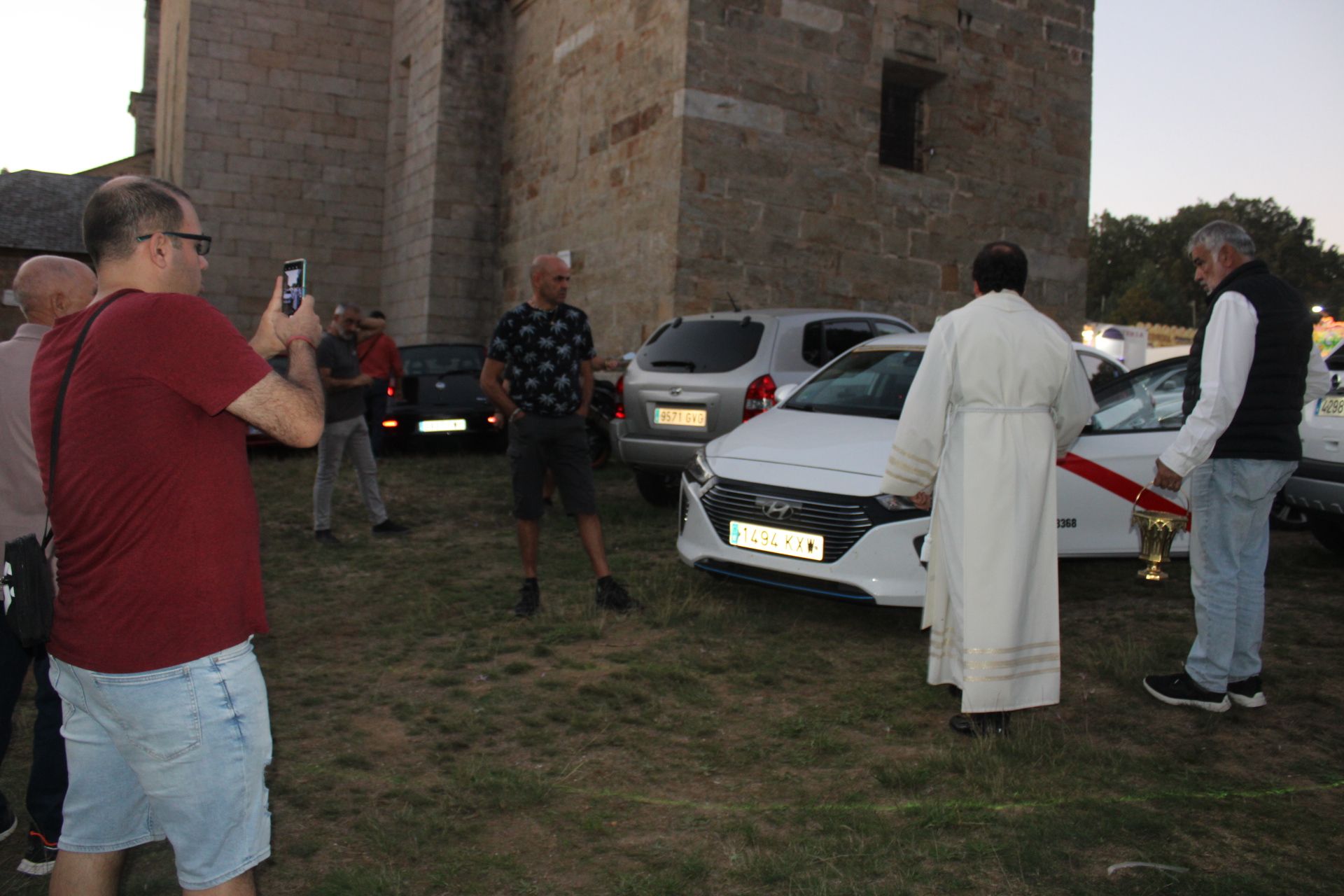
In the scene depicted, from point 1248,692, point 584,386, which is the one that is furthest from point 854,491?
point 1248,692

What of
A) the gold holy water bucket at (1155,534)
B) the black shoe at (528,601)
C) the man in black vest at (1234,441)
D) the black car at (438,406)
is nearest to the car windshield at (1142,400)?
the gold holy water bucket at (1155,534)

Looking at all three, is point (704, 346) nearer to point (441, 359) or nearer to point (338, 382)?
point (338, 382)

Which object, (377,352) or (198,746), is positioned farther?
(377,352)

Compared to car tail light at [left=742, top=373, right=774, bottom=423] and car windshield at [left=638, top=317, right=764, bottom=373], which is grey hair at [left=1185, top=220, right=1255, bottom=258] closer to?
car tail light at [left=742, top=373, right=774, bottom=423]

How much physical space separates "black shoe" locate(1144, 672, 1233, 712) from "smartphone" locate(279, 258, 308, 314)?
12.2 feet

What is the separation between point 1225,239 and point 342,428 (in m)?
5.91

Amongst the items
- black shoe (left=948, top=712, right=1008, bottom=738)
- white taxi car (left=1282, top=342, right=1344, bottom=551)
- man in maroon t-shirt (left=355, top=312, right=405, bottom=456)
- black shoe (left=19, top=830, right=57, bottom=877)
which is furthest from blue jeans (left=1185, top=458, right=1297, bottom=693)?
man in maroon t-shirt (left=355, top=312, right=405, bottom=456)

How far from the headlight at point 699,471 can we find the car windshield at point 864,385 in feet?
2.64

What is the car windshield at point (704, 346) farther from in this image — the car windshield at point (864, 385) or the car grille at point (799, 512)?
the car grille at point (799, 512)

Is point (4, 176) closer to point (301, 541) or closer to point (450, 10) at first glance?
point (450, 10)

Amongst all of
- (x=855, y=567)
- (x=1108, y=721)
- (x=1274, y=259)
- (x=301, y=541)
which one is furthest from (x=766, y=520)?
(x=1274, y=259)

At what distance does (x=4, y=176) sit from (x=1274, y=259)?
5941 centimetres

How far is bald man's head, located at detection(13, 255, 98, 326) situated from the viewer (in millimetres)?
3129

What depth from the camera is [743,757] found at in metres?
3.94
